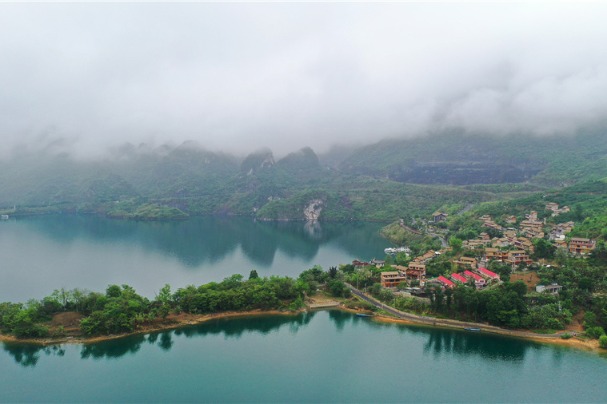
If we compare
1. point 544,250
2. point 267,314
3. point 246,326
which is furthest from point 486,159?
point 246,326

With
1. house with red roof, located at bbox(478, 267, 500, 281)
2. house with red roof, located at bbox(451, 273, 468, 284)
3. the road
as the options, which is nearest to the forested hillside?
house with red roof, located at bbox(478, 267, 500, 281)

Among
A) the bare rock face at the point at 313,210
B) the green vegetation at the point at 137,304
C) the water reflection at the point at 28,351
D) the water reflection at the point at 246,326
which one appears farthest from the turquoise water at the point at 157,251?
the water reflection at the point at 28,351

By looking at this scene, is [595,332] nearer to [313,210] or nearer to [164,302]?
[164,302]

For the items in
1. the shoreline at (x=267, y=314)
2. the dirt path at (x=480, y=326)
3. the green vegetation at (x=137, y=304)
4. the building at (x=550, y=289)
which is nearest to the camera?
the dirt path at (x=480, y=326)

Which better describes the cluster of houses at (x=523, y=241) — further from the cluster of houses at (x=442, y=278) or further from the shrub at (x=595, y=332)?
the shrub at (x=595, y=332)

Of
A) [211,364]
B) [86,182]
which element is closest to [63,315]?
[211,364]

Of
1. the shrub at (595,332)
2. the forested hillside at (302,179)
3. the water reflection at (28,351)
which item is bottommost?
the water reflection at (28,351)
